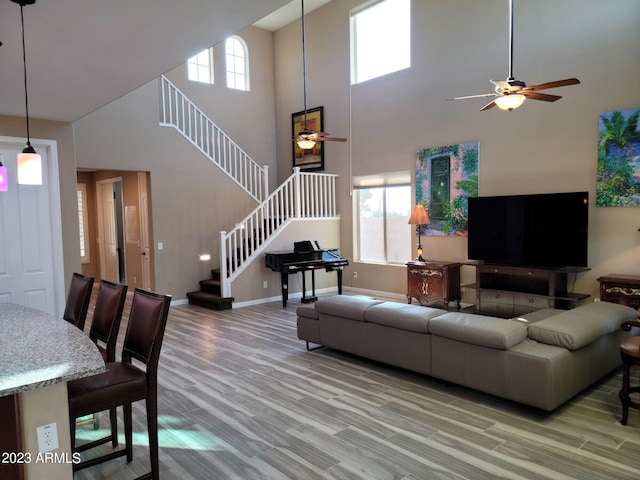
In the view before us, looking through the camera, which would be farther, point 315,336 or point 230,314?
point 230,314

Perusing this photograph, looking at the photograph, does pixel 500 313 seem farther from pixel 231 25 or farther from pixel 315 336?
pixel 231 25

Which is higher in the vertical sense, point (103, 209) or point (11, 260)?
point (103, 209)

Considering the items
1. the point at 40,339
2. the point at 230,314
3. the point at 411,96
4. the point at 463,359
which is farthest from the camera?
the point at 411,96

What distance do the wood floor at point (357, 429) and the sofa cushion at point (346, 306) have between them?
53 centimetres

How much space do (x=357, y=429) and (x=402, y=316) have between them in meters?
1.22

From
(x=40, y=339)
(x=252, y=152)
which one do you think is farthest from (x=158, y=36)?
(x=252, y=152)

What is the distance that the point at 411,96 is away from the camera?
7.89 metres

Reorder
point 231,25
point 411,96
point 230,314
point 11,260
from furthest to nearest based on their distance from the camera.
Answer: point 411,96 < point 230,314 < point 11,260 < point 231,25

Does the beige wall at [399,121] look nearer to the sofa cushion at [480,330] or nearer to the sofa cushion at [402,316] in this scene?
the sofa cushion at [480,330]

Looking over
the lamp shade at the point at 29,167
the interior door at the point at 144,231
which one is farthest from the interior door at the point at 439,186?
the lamp shade at the point at 29,167

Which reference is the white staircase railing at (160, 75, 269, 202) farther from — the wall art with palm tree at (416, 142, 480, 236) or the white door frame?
the white door frame

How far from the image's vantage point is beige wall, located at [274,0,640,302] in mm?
5660

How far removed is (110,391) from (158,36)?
7.43 feet

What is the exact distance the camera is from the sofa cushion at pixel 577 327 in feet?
11.2
